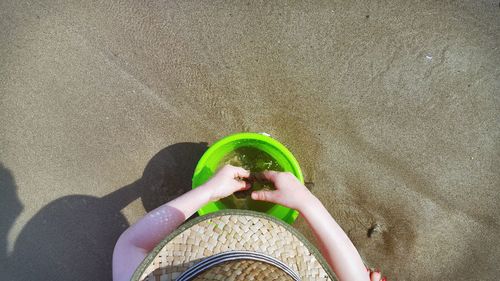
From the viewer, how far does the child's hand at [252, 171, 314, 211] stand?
2.06 m

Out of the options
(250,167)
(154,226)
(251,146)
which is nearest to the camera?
(154,226)

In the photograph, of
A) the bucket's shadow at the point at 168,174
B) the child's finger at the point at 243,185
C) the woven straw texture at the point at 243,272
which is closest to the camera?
the woven straw texture at the point at 243,272

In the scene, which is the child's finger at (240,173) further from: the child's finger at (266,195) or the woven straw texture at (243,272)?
the woven straw texture at (243,272)

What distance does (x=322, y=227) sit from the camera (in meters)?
2.03

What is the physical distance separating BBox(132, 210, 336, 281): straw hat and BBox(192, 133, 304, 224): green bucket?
1.64 feet

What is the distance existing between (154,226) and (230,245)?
0.48 m

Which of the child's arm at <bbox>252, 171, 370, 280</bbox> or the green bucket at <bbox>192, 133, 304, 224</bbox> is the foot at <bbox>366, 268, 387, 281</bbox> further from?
the green bucket at <bbox>192, 133, 304, 224</bbox>

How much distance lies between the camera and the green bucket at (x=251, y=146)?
221 centimetres

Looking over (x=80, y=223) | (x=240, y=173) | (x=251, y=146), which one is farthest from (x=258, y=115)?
(x=80, y=223)

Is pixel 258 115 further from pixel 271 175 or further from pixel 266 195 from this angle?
pixel 266 195

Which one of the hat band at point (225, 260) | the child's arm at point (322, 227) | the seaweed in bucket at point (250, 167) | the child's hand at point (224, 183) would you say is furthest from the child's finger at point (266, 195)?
the hat band at point (225, 260)

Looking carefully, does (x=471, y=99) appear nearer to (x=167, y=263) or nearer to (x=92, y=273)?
(x=167, y=263)

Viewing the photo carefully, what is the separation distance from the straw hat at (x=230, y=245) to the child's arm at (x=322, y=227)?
0.88 ft

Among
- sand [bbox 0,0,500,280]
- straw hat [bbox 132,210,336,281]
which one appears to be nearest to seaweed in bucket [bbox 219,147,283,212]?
sand [bbox 0,0,500,280]
